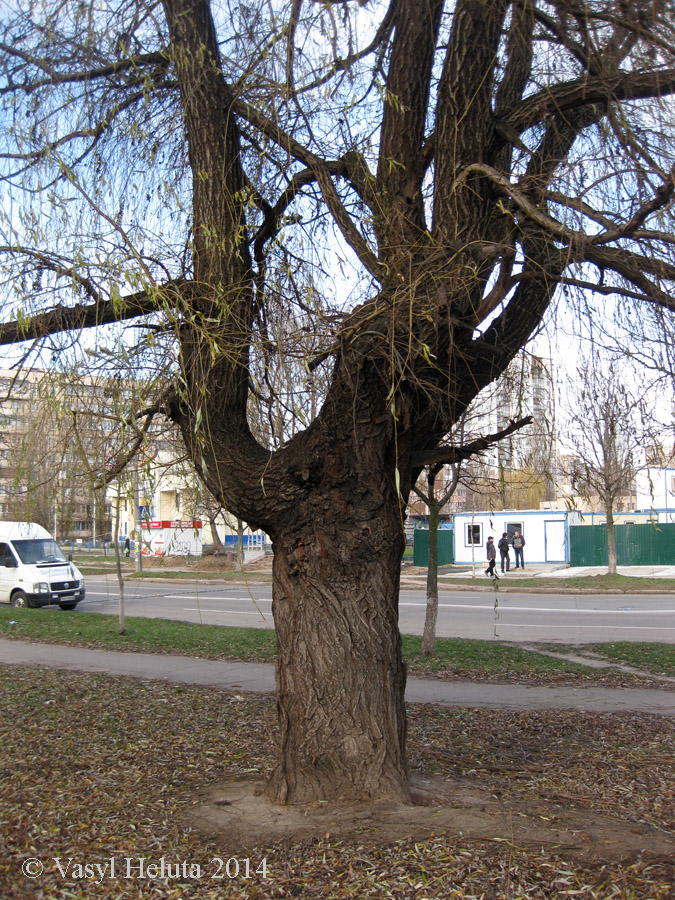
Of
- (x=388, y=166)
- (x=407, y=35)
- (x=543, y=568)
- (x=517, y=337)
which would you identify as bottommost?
(x=543, y=568)

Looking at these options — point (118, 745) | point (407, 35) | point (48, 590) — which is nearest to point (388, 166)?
point (407, 35)

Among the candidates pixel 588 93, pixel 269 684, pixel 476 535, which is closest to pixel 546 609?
pixel 269 684

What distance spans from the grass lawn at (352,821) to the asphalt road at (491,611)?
5.47m

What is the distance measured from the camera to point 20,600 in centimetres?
2052

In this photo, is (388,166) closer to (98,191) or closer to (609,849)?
(98,191)

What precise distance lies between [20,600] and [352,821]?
60.7 ft

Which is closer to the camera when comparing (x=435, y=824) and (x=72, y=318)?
(x=435, y=824)

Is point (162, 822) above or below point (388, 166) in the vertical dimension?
below

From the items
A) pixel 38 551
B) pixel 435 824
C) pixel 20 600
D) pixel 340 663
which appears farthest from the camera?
pixel 38 551

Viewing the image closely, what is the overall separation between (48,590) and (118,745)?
14951 millimetres

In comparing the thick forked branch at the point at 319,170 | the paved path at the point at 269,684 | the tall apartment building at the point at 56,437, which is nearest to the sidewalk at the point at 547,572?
the paved path at the point at 269,684

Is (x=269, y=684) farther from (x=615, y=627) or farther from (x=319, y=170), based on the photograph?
(x=615, y=627)

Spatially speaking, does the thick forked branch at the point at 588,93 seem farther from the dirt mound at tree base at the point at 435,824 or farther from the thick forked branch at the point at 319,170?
the dirt mound at tree base at the point at 435,824

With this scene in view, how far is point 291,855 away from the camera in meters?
3.88
